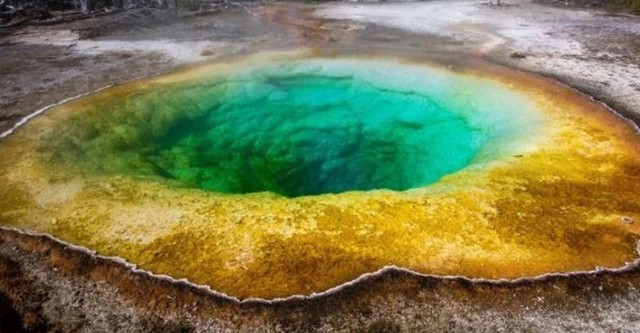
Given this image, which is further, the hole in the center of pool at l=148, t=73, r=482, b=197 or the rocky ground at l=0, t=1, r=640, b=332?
the hole in the center of pool at l=148, t=73, r=482, b=197

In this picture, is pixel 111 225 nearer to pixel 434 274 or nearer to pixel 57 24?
pixel 434 274

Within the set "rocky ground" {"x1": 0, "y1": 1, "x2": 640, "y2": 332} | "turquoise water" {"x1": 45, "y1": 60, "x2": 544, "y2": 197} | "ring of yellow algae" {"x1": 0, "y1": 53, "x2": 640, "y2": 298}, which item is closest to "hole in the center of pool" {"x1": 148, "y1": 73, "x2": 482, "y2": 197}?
"turquoise water" {"x1": 45, "y1": 60, "x2": 544, "y2": 197}

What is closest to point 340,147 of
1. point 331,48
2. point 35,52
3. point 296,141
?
point 296,141

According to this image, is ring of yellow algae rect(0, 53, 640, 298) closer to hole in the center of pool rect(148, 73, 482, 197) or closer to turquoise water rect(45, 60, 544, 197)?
turquoise water rect(45, 60, 544, 197)

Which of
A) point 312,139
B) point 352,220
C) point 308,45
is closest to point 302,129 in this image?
point 312,139

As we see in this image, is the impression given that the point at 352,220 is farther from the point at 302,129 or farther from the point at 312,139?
the point at 302,129

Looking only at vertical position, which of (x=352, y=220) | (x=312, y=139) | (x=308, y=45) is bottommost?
(x=312, y=139)
